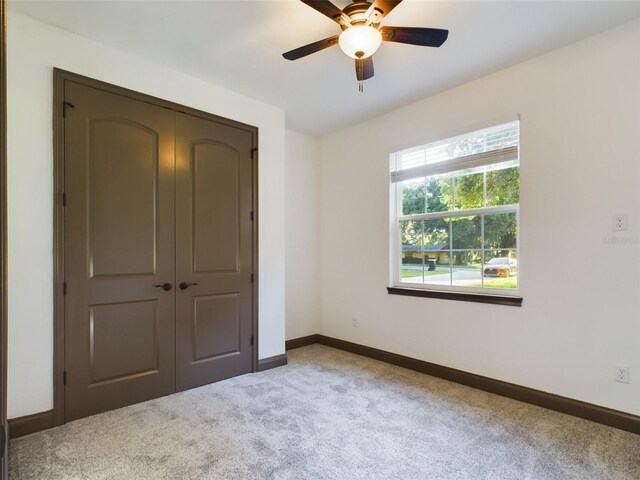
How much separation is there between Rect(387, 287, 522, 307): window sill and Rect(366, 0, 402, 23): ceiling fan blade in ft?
7.51

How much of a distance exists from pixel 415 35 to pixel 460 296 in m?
2.18

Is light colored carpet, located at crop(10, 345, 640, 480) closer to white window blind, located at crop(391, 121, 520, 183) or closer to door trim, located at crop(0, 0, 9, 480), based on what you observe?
door trim, located at crop(0, 0, 9, 480)

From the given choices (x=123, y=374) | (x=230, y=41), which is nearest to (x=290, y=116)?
(x=230, y=41)

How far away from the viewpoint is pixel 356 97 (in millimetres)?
3375

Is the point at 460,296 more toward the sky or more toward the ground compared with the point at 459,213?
more toward the ground

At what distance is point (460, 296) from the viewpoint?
123 inches

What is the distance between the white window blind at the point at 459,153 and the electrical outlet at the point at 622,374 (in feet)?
5.54

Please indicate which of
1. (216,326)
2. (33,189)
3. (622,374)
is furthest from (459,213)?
(33,189)

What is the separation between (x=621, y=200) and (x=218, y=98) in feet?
10.8

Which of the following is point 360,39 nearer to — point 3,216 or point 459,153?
point 459,153

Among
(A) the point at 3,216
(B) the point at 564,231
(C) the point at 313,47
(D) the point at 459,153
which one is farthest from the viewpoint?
(D) the point at 459,153

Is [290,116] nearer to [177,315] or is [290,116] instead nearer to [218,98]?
[218,98]

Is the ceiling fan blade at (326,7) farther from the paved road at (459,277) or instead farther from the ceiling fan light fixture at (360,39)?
the paved road at (459,277)

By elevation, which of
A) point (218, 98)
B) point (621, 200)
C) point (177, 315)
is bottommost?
point (177, 315)
